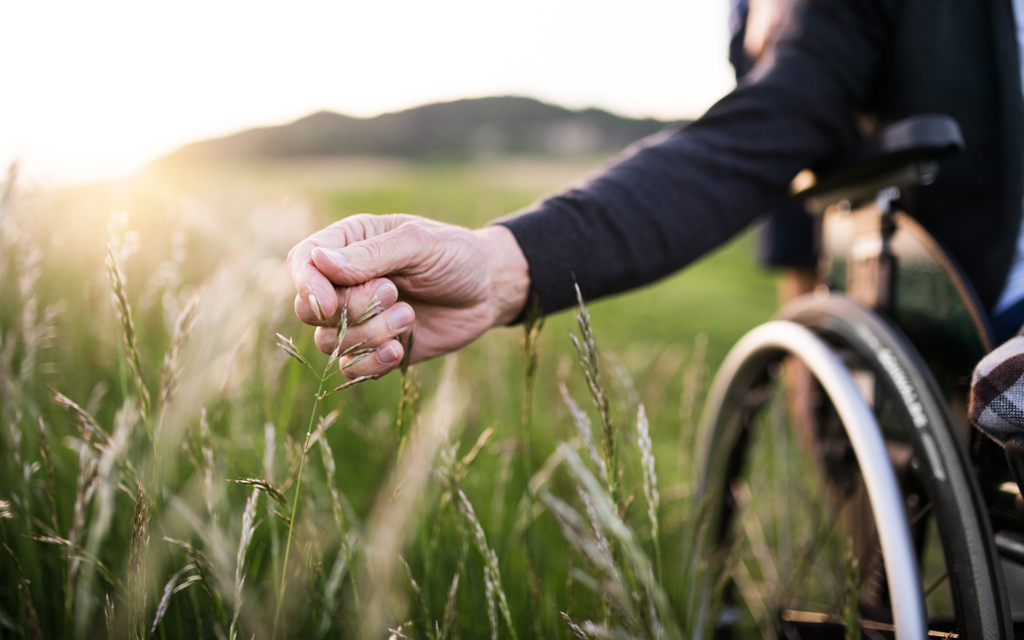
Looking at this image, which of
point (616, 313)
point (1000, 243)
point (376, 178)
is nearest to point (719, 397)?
point (1000, 243)

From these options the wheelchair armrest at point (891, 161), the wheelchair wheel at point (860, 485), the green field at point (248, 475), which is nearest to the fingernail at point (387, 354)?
the green field at point (248, 475)

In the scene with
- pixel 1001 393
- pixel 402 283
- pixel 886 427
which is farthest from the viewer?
pixel 886 427

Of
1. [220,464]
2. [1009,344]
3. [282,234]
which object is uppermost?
[282,234]

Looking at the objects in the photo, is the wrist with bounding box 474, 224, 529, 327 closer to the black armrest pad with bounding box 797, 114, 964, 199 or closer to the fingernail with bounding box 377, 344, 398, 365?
the fingernail with bounding box 377, 344, 398, 365

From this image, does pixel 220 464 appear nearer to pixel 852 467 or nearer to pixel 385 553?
pixel 385 553

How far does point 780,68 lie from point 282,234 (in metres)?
1.18

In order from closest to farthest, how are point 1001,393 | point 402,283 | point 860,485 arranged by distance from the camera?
1. point 1001,393
2. point 402,283
3. point 860,485

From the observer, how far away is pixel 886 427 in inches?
44.2

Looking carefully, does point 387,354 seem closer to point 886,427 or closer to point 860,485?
point 886,427

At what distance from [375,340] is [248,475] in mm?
490

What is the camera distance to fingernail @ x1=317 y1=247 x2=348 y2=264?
0.63 m

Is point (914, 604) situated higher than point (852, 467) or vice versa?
point (914, 604)

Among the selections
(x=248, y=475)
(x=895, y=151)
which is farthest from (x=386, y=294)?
(x=895, y=151)

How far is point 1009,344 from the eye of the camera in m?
0.63
